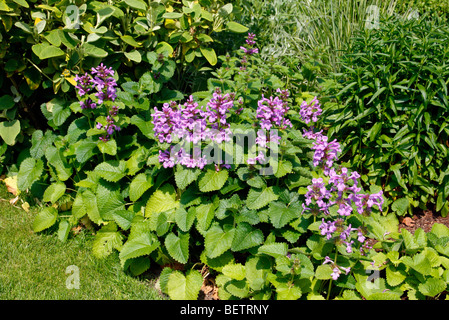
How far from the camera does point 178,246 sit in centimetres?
240

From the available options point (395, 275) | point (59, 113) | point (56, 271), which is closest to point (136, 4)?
point (59, 113)

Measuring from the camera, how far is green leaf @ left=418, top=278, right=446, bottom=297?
208 centimetres

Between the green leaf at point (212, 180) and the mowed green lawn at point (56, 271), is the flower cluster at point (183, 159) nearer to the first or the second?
the green leaf at point (212, 180)

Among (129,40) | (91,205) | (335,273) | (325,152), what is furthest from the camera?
(129,40)

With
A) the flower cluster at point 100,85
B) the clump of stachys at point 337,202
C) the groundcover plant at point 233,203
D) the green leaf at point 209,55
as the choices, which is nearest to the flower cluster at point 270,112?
the groundcover plant at point 233,203

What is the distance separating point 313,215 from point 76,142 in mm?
1736

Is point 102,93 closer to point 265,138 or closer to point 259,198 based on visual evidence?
point 265,138

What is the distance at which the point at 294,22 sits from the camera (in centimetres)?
388

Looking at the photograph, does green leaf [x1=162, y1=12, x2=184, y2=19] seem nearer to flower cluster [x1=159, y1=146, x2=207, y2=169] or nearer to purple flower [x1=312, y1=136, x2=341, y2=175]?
flower cluster [x1=159, y1=146, x2=207, y2=169]

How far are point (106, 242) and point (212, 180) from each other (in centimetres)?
86

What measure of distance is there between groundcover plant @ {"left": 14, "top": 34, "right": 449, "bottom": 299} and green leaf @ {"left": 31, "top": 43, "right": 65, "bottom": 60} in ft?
0.86

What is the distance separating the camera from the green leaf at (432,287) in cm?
208

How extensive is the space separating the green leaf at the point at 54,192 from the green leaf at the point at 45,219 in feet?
0.25
